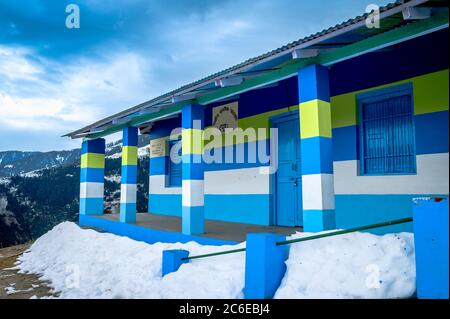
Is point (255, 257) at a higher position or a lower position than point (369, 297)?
higher

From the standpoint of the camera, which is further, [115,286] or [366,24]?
[115,286]

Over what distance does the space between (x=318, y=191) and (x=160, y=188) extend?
7.72m

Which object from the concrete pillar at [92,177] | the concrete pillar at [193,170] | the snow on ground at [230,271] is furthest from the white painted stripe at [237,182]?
the concrete pillar at [92,177]

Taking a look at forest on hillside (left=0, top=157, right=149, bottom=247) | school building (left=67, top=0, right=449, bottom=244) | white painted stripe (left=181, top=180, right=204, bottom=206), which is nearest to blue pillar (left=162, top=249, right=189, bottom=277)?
school building (left=67, top=0, right=449, bottom=244)

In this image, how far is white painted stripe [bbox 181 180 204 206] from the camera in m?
7.11

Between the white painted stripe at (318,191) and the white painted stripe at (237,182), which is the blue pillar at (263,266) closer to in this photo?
the white painted stripe at (318,191)

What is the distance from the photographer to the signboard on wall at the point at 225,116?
9.18 m

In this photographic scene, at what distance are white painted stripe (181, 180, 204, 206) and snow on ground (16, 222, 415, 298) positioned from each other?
88 cm

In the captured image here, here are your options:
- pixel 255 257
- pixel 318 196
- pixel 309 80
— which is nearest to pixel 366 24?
pixel 309 80

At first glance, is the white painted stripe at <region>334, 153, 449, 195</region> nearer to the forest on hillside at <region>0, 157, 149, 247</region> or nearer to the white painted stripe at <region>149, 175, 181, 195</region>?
the white painted stripe at <region>149, 175, 181, 195</region>

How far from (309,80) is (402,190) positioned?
2.24m

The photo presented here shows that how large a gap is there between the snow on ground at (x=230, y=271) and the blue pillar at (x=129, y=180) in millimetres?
1125
